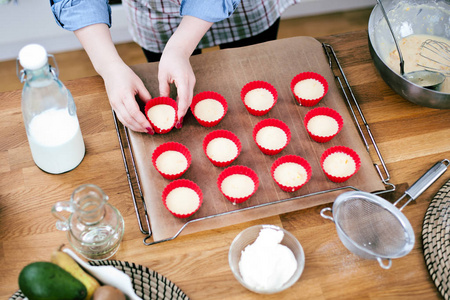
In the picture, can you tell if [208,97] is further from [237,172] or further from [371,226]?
[371,226]

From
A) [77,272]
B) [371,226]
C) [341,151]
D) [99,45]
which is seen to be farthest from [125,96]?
[371,226]

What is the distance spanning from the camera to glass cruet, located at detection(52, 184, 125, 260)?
95 cm

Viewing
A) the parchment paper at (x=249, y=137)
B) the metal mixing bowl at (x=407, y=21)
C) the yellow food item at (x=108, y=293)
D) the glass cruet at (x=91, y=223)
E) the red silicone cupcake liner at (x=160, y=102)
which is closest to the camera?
the yellow food item at (x=108, y=293)

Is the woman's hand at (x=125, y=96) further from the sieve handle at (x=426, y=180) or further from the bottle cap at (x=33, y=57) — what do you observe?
the sieve handle at (x=426, y=180)

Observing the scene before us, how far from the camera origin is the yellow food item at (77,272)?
2.84ft

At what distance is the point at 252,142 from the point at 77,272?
24.2 inches

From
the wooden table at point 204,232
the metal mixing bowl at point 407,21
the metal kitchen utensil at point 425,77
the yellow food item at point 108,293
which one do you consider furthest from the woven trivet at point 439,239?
the yellow food item at point 108,293

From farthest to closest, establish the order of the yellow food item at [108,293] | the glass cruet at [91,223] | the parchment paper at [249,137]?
the parchment paper at [249,137], the glass cruet at [91,223], the yellow food item at [108,293]

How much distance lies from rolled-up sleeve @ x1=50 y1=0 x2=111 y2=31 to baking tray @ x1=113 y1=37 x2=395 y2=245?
0.69ft

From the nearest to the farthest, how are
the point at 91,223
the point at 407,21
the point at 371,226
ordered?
the point at 91,223, the point at 371,226, the point at 407,21

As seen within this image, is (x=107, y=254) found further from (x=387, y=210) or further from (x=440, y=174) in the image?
(x=440, y=174)

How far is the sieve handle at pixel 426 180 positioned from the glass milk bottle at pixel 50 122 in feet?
2.85

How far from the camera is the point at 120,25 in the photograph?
231 cm

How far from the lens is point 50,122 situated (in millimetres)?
1084
